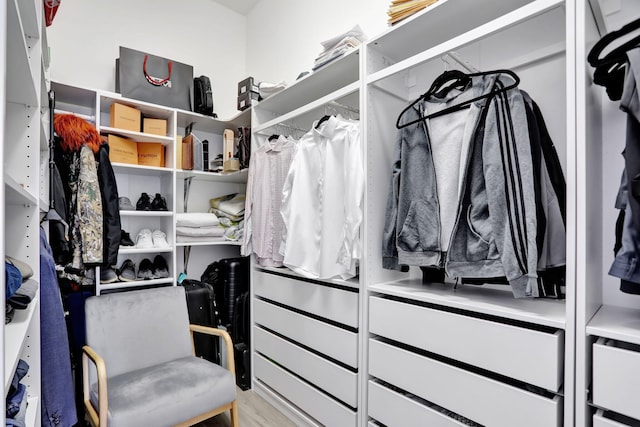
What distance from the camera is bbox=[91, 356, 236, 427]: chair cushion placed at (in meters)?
1.48

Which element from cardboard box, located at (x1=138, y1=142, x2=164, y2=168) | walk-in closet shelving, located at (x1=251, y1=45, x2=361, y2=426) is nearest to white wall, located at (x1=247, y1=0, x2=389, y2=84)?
walk-in closet shelving, located at (x1=251, y1=45, x2=361, y2=426)

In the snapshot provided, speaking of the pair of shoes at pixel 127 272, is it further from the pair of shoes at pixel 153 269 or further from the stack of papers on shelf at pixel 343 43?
the stack of papers on shelf at pixel 343 43

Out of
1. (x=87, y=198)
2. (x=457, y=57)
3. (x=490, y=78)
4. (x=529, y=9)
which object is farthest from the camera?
(x=87, y=198)

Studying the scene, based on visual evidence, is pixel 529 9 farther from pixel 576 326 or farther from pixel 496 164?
pixel 576 326

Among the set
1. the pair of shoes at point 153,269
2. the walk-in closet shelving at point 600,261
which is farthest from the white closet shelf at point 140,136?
the walk-in closet shelving at point 600,261

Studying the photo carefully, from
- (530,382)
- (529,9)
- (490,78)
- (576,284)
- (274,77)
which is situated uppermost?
(274,77)

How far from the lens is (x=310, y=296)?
1.95 m

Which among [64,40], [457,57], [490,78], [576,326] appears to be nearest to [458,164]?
[490,78]

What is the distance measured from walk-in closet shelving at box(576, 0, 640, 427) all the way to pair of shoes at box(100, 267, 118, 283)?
249 cm

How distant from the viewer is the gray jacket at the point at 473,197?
1156 mm

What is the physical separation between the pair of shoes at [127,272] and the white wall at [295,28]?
6.17ft

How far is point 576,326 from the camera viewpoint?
1019 mm

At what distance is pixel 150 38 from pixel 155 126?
35.4 inches

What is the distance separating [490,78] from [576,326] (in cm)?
92
